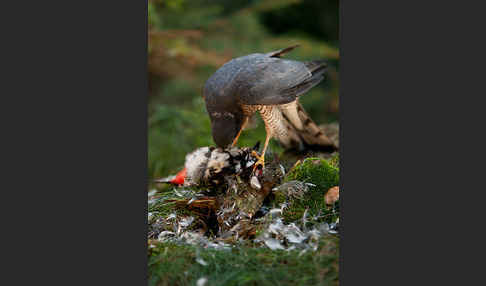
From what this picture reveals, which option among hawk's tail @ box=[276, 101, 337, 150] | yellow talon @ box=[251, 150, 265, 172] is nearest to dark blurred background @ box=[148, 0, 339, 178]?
hawk's tail @ box=[276, 101, 337, 150]

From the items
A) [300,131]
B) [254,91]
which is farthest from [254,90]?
[300,131]

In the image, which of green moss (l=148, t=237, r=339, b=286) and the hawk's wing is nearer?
green moss (l=148, t=237, r=339, b=286)

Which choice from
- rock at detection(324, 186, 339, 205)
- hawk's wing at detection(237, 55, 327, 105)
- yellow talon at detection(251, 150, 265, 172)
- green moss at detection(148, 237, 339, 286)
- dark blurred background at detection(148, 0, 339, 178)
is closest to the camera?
green moss at detection(148, 237, 339, 286)

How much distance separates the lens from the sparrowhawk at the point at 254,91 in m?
2.87

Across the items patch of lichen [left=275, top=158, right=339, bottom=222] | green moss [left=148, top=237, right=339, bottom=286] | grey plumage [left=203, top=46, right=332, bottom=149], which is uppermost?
grey plumage [left=203, top=46, right=332, bottom=149]

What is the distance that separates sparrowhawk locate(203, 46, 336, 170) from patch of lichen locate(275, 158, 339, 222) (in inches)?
13.3

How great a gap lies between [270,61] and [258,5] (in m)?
2.80

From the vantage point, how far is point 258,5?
552 cm

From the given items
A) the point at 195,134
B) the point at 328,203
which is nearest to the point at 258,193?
the point at 328,203

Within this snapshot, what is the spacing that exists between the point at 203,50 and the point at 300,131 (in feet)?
8.00

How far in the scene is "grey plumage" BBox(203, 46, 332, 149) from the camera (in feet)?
9.43

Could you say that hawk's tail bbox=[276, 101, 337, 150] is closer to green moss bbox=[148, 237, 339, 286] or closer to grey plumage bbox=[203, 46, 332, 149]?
grey plumage bbox=[203, 46, 332, 149]

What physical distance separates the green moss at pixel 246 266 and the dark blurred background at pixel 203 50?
218cm

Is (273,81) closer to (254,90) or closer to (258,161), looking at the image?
(254,90)
